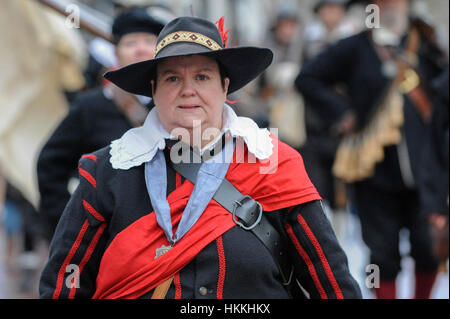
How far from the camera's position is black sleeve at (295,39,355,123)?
261 inches

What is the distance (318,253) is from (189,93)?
0.76 metres

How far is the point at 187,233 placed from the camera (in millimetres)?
3047

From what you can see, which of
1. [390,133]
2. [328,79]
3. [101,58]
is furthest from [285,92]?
[390,133]

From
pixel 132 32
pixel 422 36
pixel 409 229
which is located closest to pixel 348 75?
pixel 422 36

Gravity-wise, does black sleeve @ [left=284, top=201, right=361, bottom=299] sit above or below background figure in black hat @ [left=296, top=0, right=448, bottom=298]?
below

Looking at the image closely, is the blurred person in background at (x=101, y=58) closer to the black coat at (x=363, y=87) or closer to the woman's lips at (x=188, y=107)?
the black coat at (x=363, y=87)

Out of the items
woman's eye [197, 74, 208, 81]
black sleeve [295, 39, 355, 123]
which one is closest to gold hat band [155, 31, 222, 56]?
woman's eye [197, 74, 208, 81]

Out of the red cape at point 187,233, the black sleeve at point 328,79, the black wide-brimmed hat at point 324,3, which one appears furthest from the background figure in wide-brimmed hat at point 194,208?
the black wide-brimmed hat at point 324,3

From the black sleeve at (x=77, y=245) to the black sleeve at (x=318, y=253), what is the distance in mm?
715

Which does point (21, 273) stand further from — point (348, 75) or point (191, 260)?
point (191, 260)

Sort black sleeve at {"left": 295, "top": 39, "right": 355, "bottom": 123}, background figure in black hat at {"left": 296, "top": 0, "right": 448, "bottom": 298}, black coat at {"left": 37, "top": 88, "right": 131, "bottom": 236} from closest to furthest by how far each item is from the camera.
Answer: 1. black coat at {"left": 37, "top": 88, "right": 131, "bottom": 236}
2. background figure in black hat at {"left": 296, "top": 0, "right": 448, "bottom": 298}
3. black sleeve at {"left": 295, "top": 39, "right": 355, "bottom": 123}

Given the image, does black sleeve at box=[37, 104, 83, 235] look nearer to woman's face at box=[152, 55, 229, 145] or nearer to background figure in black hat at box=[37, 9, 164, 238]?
background figure in black hat at box=[37, 9, 164, 238]

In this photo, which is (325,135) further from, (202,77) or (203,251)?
(203,251)
